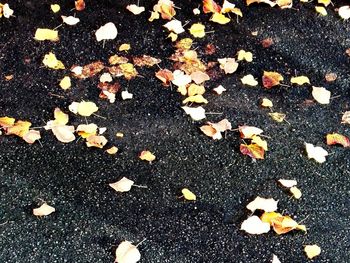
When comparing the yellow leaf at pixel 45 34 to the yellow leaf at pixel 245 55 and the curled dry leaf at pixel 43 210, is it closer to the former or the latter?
the yellow leaf at pixel 245 55

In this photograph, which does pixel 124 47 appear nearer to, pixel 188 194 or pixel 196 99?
pixel 196 99

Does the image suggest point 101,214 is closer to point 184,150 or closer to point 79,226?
point 79,226

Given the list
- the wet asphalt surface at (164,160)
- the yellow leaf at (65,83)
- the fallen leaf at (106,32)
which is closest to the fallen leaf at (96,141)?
the wet asphalt surface at (164,160)

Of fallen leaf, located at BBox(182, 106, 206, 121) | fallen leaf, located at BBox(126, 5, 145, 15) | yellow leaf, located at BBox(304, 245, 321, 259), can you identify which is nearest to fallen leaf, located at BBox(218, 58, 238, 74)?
fallen leaf, located at BBox(182, 106, 206, 121)

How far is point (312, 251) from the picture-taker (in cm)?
333

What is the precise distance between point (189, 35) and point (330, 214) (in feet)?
5.84

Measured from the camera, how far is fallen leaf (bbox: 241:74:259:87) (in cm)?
427

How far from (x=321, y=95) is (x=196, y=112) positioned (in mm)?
894

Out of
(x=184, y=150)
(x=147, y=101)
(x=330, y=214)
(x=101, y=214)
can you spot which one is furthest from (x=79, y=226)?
(x=330, y=214)

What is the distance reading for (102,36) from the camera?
15.0 ft

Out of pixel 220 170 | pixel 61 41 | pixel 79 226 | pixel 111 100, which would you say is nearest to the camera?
pixel 79 226

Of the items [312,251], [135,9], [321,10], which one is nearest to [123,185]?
[312,251]

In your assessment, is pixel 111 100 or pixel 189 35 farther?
pixel 189 35

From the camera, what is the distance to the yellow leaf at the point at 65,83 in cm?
414
